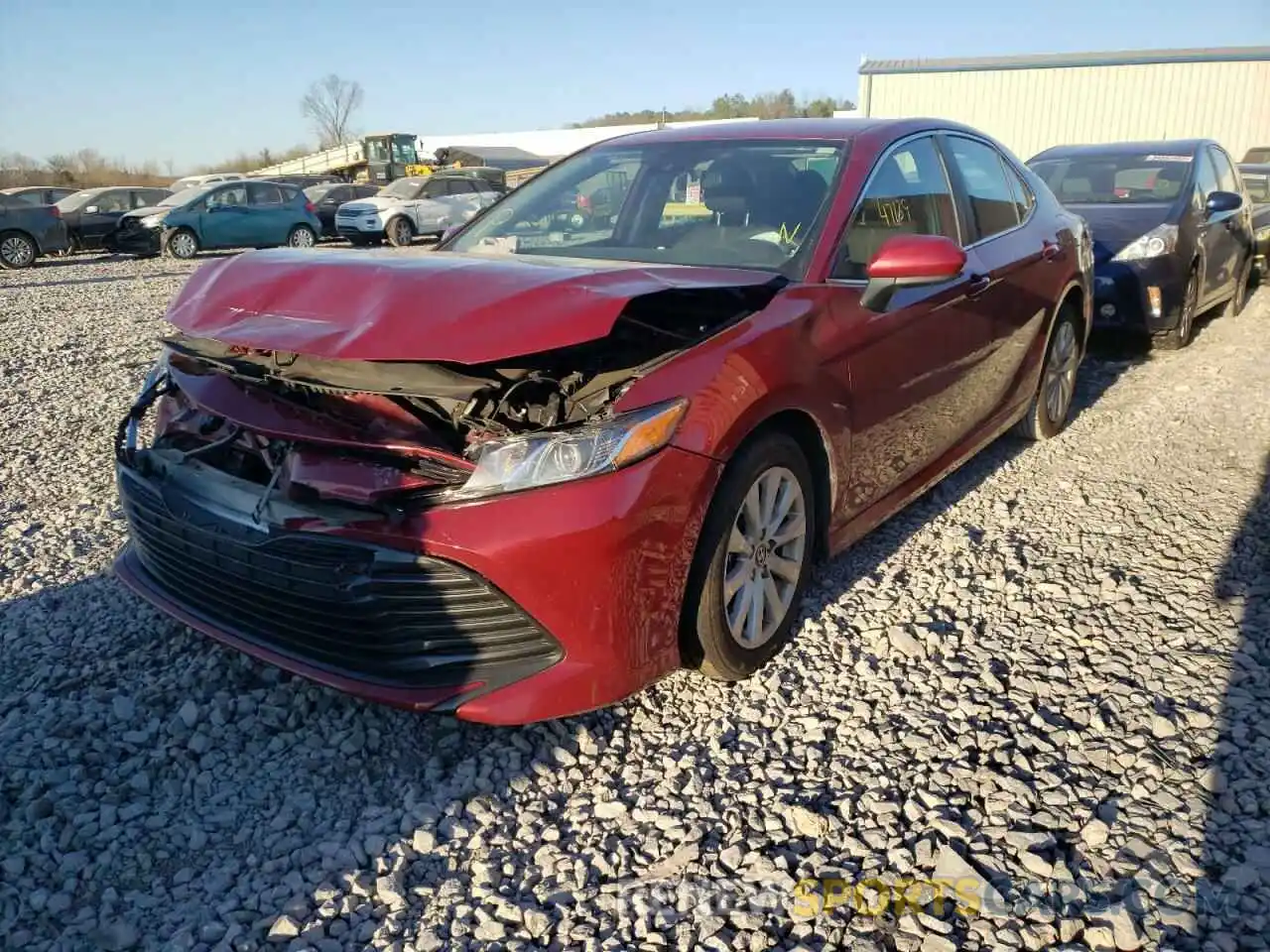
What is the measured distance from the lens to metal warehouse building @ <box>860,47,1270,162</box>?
2727 cm

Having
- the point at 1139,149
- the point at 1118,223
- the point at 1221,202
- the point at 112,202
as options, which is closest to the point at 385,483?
the point at 1118,223

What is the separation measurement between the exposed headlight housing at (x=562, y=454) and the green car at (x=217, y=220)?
1796 cm

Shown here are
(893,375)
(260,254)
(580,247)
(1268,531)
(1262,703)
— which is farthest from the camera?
(1268,531)

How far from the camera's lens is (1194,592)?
11.7 ft

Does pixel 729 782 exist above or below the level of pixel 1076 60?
below

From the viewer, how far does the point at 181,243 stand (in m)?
19.5

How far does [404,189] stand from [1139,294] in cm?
1899

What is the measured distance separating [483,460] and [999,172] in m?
3.41

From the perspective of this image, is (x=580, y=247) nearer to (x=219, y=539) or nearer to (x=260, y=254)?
(x=260, y=254)

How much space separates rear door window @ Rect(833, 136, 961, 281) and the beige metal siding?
2639cm

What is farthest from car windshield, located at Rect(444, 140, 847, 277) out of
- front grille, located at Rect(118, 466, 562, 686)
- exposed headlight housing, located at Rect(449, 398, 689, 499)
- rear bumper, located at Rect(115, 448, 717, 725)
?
front grille, located at Rect(118, 466, 562, 686)

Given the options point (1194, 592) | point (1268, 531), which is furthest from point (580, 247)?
point (1268, 531)

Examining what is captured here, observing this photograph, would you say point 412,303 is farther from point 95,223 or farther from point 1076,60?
point 1076,60

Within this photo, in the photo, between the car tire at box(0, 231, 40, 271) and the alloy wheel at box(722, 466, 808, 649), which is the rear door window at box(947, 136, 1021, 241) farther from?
the car tire at box(0, 231, 40, 271)
